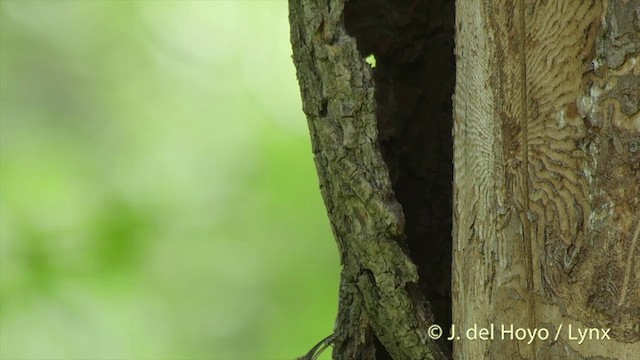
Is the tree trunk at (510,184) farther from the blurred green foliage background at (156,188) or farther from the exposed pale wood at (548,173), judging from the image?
the blurred green foliage background at (156,188)

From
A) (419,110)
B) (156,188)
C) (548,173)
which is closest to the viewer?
(548,173)

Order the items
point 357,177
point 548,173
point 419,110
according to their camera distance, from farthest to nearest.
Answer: point 419,110 < point 357,177 < point 548,173

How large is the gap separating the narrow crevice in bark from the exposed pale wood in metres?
0.46

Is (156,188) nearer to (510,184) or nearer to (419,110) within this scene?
(419,110)

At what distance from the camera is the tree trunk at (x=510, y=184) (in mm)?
1582

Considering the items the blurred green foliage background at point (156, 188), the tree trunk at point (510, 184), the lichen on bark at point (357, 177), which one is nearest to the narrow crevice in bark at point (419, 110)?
the tree trunk at point (510, 184)

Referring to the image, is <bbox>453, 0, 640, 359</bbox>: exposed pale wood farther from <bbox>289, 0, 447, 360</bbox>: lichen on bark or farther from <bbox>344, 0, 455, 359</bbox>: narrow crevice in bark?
<bbox>344, 0, 455, 359</bbox>: narrow crevice in bark

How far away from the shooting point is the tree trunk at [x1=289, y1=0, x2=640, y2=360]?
158 cm

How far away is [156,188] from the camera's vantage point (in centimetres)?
442

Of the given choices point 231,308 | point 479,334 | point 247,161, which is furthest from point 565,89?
point 231,308

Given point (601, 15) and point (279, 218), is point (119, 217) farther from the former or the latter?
point (601, 15)

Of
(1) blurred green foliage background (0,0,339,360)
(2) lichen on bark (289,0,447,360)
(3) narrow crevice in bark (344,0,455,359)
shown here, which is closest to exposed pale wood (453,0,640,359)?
(2) lichen on bark (289,0,447,360)

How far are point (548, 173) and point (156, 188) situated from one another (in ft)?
9.80

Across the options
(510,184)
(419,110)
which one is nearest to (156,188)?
(419,110)
